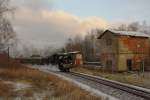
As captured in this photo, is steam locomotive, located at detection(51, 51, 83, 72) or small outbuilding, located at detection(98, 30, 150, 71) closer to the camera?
steam locomotive, located at detection(51, 51, 83, 72)

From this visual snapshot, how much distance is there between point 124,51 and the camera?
46812 millimetres

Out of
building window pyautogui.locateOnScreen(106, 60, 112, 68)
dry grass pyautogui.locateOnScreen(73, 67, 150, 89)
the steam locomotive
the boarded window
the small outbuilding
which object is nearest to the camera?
dry grass pyautogui.locateOnScreen(73, 67, 150, 89)

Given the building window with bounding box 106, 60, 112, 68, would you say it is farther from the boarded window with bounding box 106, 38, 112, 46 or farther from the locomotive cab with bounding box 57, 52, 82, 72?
the locomotive cab with bounding box 57, 52, 82, 72

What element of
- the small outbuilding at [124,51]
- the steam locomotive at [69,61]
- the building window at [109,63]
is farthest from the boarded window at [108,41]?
the steam locomotive at [69,61]

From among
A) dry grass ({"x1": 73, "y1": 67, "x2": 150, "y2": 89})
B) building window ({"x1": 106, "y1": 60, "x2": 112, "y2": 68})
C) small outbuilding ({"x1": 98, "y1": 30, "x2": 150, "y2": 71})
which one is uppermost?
small outbuilding ({"x1": 98, "y1": 30, "x2": 150, "y2": 71})

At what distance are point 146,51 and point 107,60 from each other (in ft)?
22.4

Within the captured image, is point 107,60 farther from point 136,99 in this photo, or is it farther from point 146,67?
point 136,99

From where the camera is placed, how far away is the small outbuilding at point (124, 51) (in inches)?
1821

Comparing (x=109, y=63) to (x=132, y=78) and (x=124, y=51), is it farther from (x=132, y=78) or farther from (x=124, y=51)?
(x=132, y=78)

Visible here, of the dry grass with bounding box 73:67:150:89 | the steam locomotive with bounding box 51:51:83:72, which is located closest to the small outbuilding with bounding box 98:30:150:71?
the steam locomotive with bounding box 51:51:83:72

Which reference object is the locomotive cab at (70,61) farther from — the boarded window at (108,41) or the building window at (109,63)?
the boarded window at (108,41)

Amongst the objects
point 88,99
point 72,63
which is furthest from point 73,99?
point 72,63

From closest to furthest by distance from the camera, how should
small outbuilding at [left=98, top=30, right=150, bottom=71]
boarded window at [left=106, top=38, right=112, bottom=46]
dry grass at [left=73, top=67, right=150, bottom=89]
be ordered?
1. dry grass at [left=73, top=67, right=150, bottom=89]
2. small outbuilding at [left=98, top=30, right=150, bottom=71]
3. boarded window at [left=106, top=38, right=112, bottom=46]

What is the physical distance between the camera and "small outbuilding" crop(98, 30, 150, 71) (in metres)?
46.2
